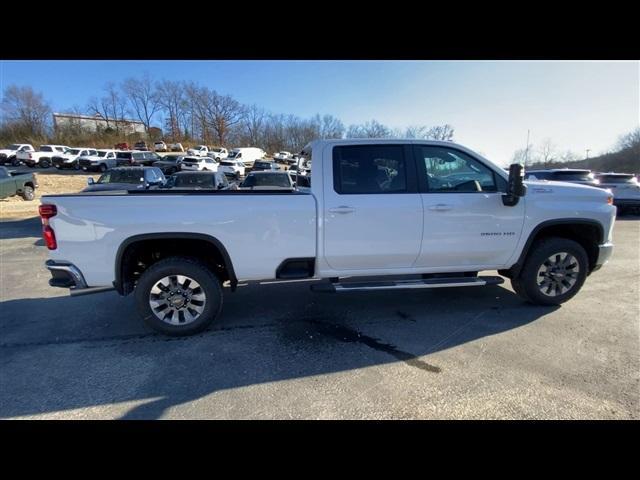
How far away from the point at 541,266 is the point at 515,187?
3.79ft

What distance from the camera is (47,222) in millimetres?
3148

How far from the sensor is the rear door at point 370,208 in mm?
3521

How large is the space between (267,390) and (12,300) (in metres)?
4.52

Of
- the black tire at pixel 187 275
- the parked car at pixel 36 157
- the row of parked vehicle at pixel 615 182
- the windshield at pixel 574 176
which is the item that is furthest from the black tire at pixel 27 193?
the windshield at pixel 574 176

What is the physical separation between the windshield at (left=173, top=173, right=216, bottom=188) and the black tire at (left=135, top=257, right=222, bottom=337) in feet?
26.5

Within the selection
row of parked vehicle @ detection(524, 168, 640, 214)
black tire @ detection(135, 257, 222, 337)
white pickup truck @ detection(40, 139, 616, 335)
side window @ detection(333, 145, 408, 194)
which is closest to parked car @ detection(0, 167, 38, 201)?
white pickup truck @ detection(40, 139, 616, 335)

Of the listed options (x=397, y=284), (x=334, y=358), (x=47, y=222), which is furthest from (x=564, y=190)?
(x=47, y=222)

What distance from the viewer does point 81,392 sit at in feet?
8.66

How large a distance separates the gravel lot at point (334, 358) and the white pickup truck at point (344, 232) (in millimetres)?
484

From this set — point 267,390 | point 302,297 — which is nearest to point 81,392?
point 267,390

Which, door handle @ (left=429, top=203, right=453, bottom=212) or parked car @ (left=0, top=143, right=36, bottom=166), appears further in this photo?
parked car @ (left=0, top=143, right=36, bottom=166)

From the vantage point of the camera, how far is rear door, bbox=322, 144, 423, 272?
3.52 m

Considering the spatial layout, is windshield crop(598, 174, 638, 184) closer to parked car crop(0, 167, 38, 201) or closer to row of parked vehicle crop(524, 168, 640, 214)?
row of parked vehicle crop(524, 168, 640, 214)
